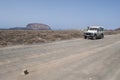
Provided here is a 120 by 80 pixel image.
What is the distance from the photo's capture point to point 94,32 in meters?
41.8

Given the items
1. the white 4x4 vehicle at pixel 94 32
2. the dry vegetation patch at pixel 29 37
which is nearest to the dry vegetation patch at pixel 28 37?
the dry vegetation patch at pixel 29 37

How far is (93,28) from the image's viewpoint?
43.1 meters

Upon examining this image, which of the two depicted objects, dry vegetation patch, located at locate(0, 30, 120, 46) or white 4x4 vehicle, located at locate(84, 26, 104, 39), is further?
white 4x4 vehicle, located at locate(84, 26, 104, 39)

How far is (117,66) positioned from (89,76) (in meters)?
4.10

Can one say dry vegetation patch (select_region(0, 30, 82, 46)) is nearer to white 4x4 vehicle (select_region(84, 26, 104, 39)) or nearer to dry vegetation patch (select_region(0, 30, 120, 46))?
dry vegetation patch (select_region(0, 30, 120, 46))

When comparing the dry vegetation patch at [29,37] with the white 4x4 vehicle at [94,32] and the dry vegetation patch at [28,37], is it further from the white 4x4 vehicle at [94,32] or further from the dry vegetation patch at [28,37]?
the white 4x4 vehicle at [94,32]

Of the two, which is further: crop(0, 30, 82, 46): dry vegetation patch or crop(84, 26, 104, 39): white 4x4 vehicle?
crop(84, 26, 104, 39): white 4x4 vehicle

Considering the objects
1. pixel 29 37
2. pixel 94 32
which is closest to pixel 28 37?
pixel 29 37

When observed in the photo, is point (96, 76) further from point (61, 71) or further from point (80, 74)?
point (61, 71)

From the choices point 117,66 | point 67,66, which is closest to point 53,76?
point 67,66

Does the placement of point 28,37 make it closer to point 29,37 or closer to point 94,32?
point 29,37

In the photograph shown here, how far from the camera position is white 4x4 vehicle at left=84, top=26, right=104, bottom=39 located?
41531 mm

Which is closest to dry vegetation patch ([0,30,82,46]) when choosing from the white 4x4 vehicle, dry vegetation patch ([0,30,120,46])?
dry vegetation patch ([0,30,120,46])

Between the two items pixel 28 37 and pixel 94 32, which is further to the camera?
pixel 94 32
